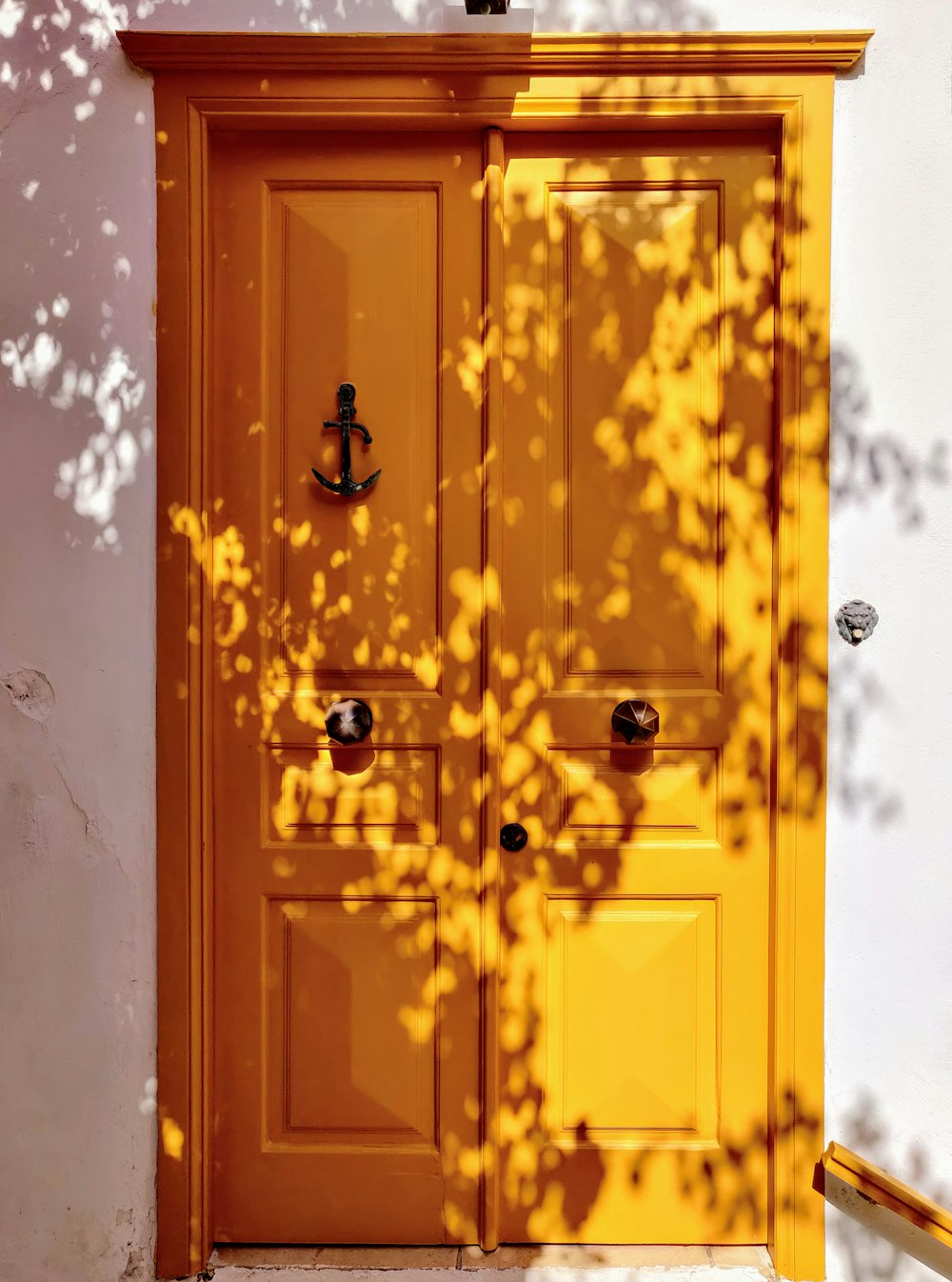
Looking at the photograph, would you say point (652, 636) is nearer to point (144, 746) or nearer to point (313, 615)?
point (313, 615)

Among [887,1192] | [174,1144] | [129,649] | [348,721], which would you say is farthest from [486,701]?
[887,1192]

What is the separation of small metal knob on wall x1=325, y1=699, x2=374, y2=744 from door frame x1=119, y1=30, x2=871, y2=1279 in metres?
0.36

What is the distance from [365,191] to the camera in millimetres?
2365

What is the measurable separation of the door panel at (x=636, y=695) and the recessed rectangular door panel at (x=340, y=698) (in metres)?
0.16

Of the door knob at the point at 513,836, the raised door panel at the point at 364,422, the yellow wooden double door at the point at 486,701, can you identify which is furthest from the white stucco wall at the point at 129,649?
the door knob at the point at 513,836

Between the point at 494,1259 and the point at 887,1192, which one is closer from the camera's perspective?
the point at 887,1192

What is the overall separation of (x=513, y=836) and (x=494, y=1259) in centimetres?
119

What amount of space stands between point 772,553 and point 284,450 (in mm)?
1437

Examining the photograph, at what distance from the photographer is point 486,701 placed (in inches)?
92.6

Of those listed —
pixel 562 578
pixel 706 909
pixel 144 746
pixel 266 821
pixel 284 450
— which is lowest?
pixel 706 909

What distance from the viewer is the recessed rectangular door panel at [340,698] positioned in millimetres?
2367

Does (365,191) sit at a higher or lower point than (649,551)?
higher

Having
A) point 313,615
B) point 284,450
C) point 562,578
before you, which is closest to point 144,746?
point 313,615

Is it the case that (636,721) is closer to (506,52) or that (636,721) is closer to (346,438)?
(346,438)
